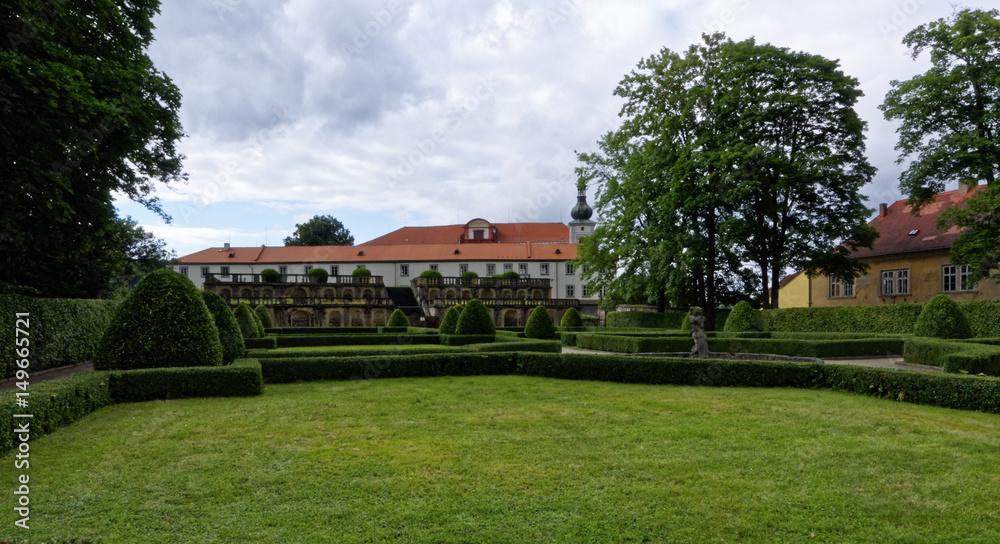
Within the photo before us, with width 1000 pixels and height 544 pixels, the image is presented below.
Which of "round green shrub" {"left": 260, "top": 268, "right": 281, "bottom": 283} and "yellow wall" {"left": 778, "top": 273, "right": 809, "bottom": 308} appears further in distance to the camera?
"round green shrub" {"left": 260, "top": 268, "right": 281, "bottom": 283}

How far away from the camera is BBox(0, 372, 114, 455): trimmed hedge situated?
233 inches

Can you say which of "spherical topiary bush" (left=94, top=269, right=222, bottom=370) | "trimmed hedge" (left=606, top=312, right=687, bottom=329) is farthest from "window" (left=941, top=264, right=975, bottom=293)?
"spherical topiary bush" (left=94, top=269, right=222, bottom=370)

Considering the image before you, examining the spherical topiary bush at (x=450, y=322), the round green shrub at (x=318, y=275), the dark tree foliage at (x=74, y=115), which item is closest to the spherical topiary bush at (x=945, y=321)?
the spherical topiary bush at (x=450, y=322)

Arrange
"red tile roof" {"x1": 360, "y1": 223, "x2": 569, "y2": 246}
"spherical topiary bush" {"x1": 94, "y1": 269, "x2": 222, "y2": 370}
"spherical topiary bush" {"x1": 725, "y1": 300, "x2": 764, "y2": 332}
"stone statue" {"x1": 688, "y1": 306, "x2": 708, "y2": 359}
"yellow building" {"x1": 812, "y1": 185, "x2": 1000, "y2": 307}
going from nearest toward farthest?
1. "spherical topiary bush" {"x1": 94, "y1": 269, "x2": 222, "y2": 370}
2. "stone statue" {"x1": 688, "y1": 306, "x2": 708, "y2": 359}
3. "spherical topiary bush" {"x1": 725, "y1": 300, "x2": 764, "y2": 332}
4. "yellow building" {"x1": 812, "y1": 185, "x2": 1000, "y2": 307}
5. "red tile roof" {"x1": 360, "y1": 223, "x2": 569, "y2": 246}

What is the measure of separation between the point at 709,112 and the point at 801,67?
3734 mm

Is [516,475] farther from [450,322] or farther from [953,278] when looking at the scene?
[953,278]

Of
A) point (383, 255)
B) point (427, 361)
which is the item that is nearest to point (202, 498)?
point (427, 361)

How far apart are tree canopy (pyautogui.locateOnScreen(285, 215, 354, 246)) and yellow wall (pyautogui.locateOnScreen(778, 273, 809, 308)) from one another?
48.6 meters

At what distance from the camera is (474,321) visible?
1991 centimetres

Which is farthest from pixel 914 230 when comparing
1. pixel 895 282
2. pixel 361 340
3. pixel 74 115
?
pixel 74 115

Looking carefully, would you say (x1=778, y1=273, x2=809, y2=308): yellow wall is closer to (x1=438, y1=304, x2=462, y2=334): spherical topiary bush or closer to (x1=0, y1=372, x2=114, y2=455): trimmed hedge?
(x1=438, y1=304, x2=462, y2=334): spherical topiary bush

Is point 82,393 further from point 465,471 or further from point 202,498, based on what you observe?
point 465,471

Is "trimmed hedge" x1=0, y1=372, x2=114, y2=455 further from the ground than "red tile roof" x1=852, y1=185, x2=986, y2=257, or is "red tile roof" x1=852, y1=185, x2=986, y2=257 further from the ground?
"red tile roof" x1=852, y1=185, x2=986, y2=257

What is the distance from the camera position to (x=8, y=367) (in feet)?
37.1
